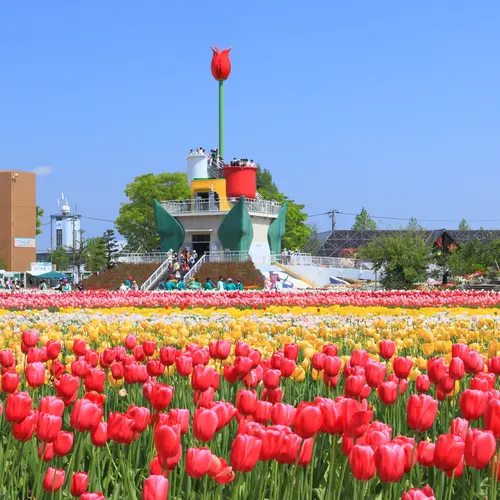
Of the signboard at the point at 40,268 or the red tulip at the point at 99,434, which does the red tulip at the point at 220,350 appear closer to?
the red tulip at the point at 99,434

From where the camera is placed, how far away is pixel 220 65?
53281mm

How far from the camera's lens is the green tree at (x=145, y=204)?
65387mm

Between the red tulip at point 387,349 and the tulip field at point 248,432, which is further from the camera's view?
the red tulip at point 387,349

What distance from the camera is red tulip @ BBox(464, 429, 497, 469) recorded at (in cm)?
250

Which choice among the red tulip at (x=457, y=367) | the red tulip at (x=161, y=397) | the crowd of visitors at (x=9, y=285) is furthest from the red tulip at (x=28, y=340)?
the crowd of visitors at (x=9, y=285)

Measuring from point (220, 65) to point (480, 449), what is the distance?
172 ft

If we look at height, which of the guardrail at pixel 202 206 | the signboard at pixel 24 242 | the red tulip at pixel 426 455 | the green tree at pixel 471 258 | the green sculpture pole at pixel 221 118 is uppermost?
the green sculpture pole at pixel 221 118

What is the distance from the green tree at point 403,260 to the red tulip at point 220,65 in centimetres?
2423

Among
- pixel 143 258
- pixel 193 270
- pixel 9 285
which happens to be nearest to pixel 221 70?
pixel 143 258

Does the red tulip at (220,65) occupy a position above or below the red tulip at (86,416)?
above

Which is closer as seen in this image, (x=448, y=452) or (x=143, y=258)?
(x=448, y=452)

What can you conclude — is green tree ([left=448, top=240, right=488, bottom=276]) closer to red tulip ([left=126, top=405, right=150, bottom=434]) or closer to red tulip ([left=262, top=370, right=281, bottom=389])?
red tulip ([left=262, top=370, right=281, bottom=389])

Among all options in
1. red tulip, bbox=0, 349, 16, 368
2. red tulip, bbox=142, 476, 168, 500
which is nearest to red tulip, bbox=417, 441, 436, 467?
red tulip, bbox=142, 476, 168, 500

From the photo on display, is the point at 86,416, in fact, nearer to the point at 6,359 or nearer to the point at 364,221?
the point at 6,359
